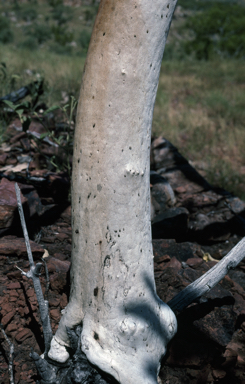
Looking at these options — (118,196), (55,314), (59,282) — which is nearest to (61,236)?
(59,282)

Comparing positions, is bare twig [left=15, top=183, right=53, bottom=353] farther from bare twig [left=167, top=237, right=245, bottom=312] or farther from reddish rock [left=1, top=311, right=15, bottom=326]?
bare twig [left=167, top=237, right=245, bottom=312]

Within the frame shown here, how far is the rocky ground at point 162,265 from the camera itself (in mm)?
1608

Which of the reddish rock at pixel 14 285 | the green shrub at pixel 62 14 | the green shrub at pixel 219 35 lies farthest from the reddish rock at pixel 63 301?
the green shrub at pixel 62 14

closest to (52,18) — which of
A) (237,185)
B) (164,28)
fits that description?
(237,185)

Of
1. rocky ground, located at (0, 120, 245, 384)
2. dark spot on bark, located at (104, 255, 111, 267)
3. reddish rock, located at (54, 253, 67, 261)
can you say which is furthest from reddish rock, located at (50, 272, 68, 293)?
dark spot on bark, located at (104, 255, 111, 267)

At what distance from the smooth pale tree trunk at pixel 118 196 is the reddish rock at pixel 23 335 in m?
Result: 0.35

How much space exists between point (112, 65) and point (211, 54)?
1319 centimetres

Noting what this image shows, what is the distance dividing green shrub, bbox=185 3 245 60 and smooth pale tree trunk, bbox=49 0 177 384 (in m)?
12.9

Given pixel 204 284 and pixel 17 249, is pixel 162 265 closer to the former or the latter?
pixel 204 284

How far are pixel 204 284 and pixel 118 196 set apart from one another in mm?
774

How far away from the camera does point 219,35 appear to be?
16812 mm

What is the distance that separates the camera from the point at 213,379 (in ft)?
5.22

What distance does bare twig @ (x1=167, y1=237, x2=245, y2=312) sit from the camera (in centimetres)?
154

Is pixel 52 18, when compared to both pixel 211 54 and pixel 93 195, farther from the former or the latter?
pixel 93 195
